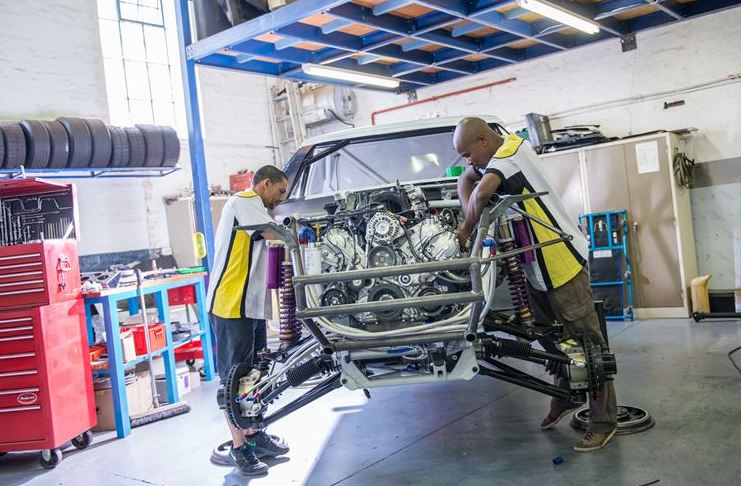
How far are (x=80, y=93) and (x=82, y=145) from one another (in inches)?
73.8

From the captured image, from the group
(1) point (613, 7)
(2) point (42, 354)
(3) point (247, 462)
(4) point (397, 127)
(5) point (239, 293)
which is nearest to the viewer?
(3) point (247, 462)

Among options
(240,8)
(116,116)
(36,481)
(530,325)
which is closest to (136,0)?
(116,116)

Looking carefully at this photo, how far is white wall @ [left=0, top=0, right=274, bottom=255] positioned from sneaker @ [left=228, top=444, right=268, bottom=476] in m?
6.40

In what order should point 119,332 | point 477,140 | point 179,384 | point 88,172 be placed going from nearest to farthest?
1. point 477,140
2. point 119,332
3. point 179,384
4. point 88,172

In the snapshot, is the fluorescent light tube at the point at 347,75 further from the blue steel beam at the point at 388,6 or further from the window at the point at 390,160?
the window at the point at 390,160

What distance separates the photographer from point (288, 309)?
3.20m

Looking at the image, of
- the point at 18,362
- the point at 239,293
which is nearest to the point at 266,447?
the point at 239,293

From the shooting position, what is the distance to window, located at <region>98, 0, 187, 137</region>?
949 centimetres

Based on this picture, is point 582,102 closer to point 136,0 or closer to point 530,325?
point 530,325

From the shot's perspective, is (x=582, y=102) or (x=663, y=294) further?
(x=582, y=102)

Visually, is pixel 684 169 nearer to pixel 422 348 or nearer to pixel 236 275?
pixel 422 348

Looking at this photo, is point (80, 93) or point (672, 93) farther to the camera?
point (80, 93)

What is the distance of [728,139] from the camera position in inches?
267

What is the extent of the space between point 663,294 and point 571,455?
169 inches
